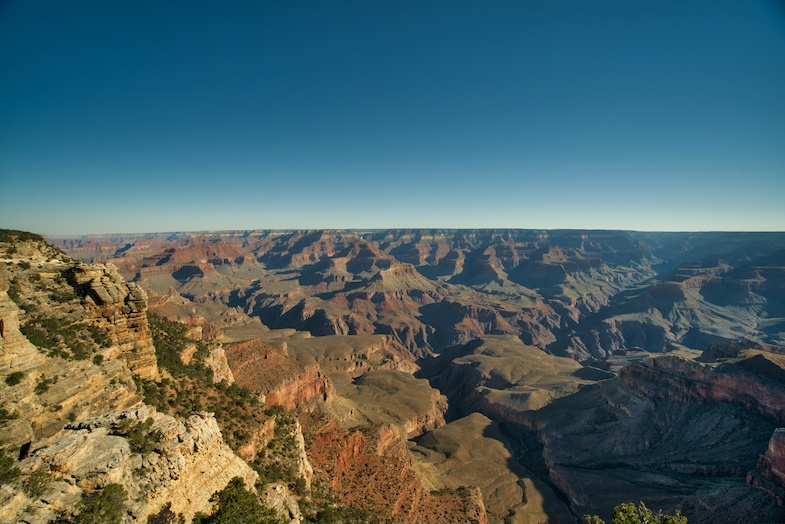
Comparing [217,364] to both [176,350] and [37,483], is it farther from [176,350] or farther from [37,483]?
[37,483]

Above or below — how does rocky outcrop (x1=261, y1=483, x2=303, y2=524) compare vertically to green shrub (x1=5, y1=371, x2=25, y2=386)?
below

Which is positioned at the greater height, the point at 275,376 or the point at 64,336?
the point at 64,336

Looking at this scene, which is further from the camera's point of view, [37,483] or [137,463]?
[137,463]

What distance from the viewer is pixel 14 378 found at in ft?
48.3

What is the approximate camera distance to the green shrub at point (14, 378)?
14.5m

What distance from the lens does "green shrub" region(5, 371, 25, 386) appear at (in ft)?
47.7

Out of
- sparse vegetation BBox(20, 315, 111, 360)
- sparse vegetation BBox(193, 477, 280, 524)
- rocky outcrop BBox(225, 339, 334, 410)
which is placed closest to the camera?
sparse vegetation BBox(193, 477, 280, 524)

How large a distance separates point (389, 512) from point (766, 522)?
129 feet

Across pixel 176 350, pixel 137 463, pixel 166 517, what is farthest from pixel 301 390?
pixel 137 463

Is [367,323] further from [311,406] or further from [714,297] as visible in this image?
[714,297]

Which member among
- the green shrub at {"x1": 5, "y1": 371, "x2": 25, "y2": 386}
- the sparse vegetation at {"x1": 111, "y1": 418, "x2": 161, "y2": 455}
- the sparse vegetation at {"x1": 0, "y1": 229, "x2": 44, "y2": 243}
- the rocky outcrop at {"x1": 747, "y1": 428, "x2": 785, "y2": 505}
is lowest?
the rocky outcrop at {"x1": 747, "y1": 428, "x2": 785, "y2": 505}

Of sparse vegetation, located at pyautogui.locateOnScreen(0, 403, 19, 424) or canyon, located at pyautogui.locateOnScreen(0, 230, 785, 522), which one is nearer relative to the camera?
sparse vegetation, located at pyautogui.locateOnScreen(0, 403, 19, 424)

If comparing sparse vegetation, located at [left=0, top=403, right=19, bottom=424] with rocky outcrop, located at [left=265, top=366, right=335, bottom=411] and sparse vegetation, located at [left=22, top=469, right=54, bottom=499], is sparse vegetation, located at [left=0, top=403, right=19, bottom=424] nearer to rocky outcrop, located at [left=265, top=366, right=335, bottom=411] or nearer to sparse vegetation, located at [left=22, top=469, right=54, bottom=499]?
sparse vegetation, located at [left=22, top=469, right=54, bottom=499]

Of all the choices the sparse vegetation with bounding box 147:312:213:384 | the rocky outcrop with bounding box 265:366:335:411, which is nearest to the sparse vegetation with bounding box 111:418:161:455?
the sparse vegetation with bounding box 147:312:213:384
